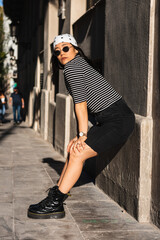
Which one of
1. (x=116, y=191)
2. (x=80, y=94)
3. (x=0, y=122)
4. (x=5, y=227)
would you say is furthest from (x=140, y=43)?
(x=0, y=122)

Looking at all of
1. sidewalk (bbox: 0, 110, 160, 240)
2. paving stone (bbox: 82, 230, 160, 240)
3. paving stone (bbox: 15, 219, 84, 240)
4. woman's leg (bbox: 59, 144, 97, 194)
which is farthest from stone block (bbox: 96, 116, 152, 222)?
paving stone (bbox: 15, 219, 84, 240)

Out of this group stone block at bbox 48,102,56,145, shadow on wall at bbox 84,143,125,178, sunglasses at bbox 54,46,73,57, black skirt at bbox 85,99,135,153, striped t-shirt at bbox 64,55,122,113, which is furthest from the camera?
stone block at bbox 48,102,56,145

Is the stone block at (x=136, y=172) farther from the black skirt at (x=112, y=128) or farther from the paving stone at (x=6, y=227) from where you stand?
the paving stone at (x=6, y=227)

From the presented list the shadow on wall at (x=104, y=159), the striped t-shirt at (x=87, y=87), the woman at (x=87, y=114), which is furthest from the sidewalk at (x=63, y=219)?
the striped t-shirt at (x=87, y=87)

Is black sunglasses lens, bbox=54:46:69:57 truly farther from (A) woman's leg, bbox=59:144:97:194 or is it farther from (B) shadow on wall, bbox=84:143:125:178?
(B) shadow on wall, bbox=84:143:125:178

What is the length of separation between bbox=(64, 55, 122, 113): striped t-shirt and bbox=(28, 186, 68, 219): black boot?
0.90 metres

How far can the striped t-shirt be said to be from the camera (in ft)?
13.7

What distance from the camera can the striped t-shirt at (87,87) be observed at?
4.18 meters

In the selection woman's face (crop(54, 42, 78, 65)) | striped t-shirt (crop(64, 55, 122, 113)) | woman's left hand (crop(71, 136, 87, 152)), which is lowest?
woman's left hand (crop(71, 136, 87, 152))

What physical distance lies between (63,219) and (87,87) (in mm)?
1363

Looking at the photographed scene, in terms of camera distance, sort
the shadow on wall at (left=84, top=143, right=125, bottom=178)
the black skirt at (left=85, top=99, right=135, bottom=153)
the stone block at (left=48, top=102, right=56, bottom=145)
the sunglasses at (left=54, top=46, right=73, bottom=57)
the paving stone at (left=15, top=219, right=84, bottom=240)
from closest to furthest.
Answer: the paving stone at (left=15, top=219, right=84, bottom=240)
the black skirt at (left=85, top=99, right=135, bottom=153)
the sunglasses at (left=54, top=46, right=73, bottom=57)
the shadow on wall at (left=84, top=143, right=125, bottom=178)
the stone block at (left=48, top=102, right=56, bottom=145)

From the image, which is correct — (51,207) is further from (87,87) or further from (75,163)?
(87,87)

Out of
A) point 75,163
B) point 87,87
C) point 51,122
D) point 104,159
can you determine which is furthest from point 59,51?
point 51,122

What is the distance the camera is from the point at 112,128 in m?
4.28
